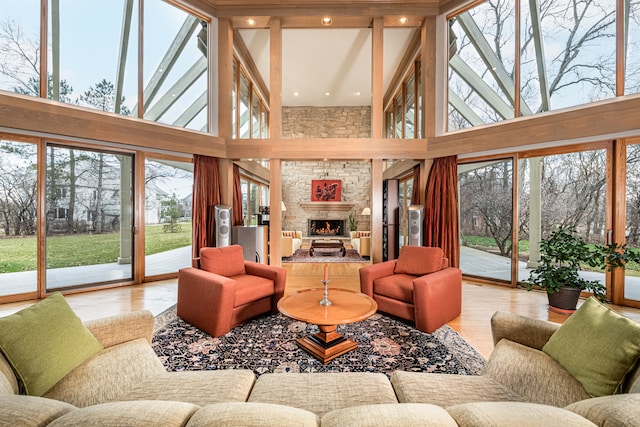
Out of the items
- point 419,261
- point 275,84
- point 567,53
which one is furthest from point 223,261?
point 567,53

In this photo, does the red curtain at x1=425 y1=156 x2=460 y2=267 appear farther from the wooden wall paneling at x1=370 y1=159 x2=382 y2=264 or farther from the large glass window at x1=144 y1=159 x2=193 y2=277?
the large glass window at x1=144 y1=159 x2=193 y2=277

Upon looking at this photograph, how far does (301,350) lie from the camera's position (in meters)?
2.40

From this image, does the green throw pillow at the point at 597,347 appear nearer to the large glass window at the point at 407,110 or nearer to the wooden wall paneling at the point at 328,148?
the wooden wall paneling at the point at 328,148

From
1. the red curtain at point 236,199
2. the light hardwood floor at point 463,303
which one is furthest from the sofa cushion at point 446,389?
the red curtain at point 236,199

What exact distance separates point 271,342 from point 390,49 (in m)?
6.15

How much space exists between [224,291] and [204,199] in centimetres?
279

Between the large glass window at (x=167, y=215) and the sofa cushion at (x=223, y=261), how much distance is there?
2127 mm

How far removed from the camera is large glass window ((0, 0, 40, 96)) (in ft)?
11.3

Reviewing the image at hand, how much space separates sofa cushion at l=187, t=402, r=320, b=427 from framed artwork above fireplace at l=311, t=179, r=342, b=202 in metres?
8.53

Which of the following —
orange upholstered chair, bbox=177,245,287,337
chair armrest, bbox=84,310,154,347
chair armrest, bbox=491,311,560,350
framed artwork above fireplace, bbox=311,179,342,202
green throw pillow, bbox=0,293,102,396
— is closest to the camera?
green throw pillow, bbox=0,293,102,396

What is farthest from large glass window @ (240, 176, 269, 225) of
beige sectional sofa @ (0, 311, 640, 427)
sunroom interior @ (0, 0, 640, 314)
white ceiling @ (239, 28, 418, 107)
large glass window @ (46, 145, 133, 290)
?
beige sectional sofa @ (0, 311, 640, 427)

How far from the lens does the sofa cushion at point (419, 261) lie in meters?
3.24

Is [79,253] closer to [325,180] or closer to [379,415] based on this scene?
[379,415]

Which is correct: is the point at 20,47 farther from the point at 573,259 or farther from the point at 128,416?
the point at 573,259
